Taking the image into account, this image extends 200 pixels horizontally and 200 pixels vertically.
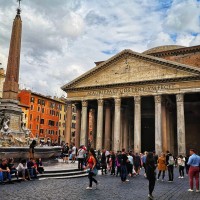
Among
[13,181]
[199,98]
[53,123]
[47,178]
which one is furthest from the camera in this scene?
[53,123]

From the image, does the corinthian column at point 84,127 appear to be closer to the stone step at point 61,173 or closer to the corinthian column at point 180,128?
the corinthian column at point 180,128

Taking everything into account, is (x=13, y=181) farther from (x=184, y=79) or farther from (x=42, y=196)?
(x=184, y=79)

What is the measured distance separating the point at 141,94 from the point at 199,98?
831cm

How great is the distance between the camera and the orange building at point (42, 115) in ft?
146

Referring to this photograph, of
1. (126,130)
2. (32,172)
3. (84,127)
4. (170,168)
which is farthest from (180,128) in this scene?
Answer: (32,172)

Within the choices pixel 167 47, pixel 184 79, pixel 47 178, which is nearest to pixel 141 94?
pixel 184 79

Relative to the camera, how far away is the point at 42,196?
21.5ft

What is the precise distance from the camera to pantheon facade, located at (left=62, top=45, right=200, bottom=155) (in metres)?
24.1

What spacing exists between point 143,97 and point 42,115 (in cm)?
2457

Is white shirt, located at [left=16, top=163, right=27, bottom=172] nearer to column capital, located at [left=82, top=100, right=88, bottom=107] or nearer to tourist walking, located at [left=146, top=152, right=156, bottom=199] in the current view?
tourist walking, located at [left=146, top=152, right=156, bottom=199]

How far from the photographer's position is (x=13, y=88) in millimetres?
12797

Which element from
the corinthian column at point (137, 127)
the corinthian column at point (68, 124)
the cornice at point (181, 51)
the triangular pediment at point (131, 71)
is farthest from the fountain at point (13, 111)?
the cornice at point (181, 51)

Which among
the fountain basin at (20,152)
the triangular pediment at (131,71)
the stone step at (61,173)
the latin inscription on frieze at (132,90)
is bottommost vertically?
the stone step at (61,173)

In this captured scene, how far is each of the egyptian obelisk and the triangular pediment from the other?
49.8 feet
